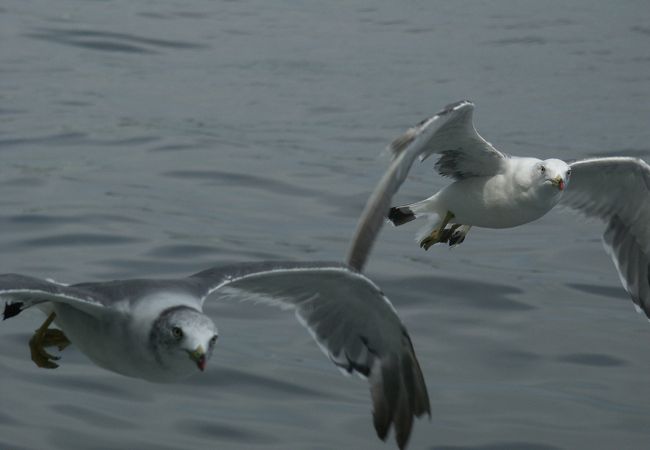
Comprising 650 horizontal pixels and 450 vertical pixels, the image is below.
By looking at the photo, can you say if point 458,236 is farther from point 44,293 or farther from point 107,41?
point 107,41

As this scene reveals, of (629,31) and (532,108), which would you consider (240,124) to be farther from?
(629,31)

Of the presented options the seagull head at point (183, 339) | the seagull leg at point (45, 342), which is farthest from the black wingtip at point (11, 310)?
the seagull head at point (183, 339)

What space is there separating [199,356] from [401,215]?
391 centimetres

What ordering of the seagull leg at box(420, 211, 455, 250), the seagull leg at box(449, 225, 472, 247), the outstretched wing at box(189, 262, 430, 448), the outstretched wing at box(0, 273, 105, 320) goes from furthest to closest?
the seagull leg at box(449, 225, 472, 247) < the seagull leg at box(420, 211, 455, 250) < the outstretched wing at box(189, 262, 430, 448) < the outstretched wing at box(0, 273, 105, 320)

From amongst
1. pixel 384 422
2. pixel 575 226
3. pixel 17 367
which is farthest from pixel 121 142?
pixel 384 422

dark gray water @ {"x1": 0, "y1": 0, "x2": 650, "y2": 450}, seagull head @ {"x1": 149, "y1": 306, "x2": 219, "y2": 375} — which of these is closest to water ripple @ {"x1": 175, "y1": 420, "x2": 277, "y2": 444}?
dark gray water @ {"x1": 0, "y1": 0, "x2": 650, "y2": 450}

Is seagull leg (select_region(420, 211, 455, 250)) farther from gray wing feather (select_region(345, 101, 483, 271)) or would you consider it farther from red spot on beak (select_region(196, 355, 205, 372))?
red spot on beak (select_region(196, 355, 205, 372))

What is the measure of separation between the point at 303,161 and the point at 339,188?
4.94 ft

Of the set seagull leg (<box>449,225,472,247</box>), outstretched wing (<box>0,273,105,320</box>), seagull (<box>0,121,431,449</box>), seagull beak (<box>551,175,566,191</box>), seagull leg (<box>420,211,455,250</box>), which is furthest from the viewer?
seagull leg (<box>449,225,472,247</box>)

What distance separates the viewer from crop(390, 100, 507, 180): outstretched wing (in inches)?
364

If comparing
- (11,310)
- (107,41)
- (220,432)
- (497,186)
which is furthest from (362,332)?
(107,41)

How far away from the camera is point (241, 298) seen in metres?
9.06

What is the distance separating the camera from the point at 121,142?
20125 millimetres

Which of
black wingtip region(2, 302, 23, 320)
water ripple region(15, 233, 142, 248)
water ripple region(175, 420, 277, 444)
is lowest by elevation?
water ripple region(15, 233, 142, 248)
